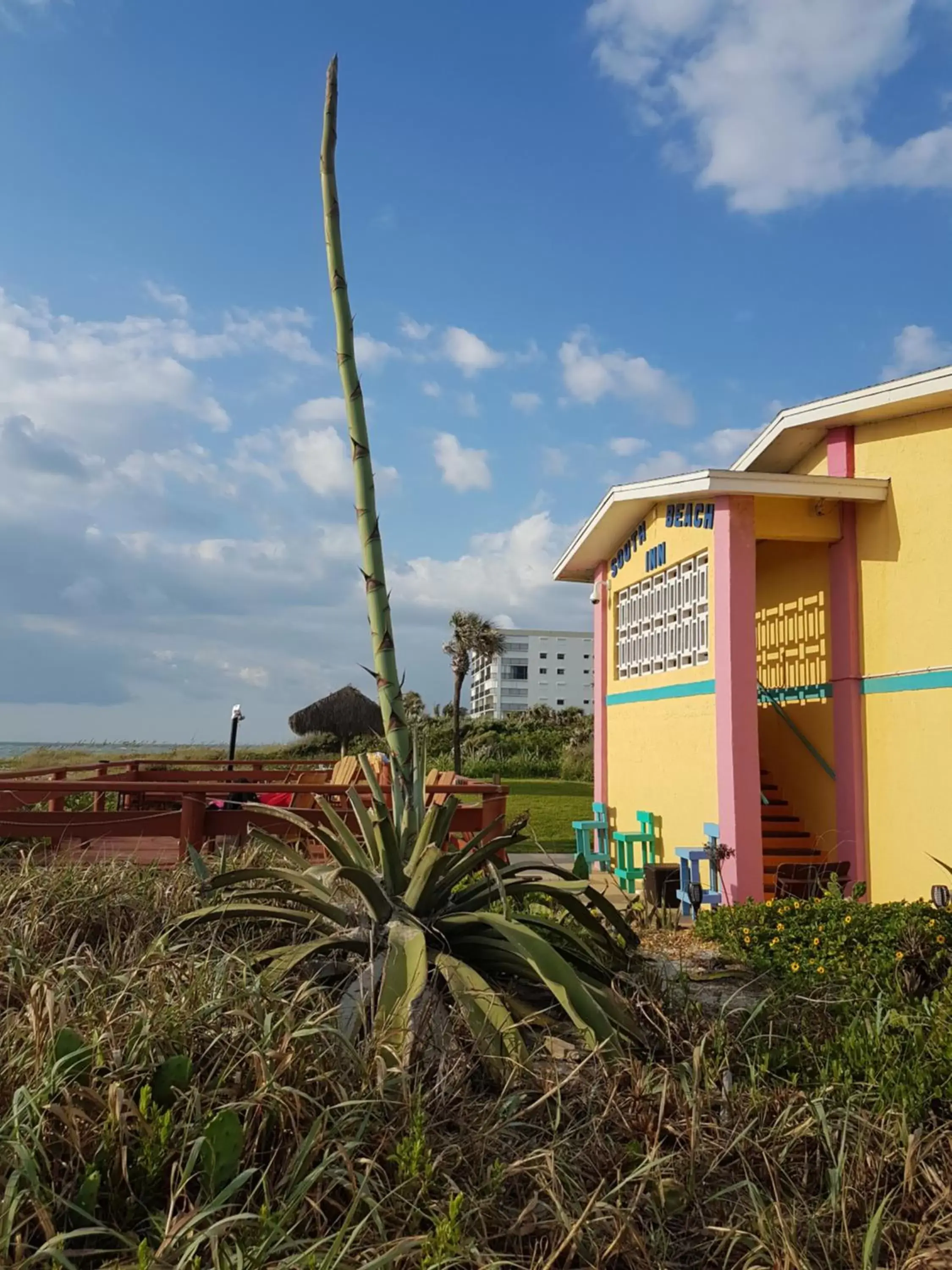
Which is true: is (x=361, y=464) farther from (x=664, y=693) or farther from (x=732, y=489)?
(x=664, y=693)

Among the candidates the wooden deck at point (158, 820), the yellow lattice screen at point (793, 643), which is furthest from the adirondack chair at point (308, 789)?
the yellow lattice screen at point (793, 643)

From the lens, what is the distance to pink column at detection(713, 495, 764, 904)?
1023 centimetres

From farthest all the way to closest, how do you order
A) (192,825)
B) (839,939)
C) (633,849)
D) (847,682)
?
(633,849)
(847,682)
(192,825)
(839,939)

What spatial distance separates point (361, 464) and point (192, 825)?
279cm

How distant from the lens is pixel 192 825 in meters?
6.13

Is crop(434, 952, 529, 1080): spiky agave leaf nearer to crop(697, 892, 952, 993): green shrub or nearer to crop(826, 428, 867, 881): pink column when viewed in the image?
crop(697, 892, 952, 993): green shrub

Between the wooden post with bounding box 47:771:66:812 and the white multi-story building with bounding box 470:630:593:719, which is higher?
the white multi-story building with bounding box 470:630:593:719

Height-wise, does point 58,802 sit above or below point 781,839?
above

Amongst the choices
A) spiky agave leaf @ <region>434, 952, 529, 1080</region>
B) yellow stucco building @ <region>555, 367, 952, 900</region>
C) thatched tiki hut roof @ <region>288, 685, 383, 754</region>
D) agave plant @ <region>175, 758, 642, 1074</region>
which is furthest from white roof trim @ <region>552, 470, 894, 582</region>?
thatched tiki hut roof @ <region>288, 685, 383, 754</region>

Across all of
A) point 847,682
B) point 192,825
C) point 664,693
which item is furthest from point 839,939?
point 664,693

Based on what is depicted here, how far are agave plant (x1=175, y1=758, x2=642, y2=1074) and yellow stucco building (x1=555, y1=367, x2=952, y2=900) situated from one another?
19.6ft

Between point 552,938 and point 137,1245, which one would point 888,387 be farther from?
point 137,1245

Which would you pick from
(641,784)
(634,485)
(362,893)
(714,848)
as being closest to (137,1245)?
(362,893)

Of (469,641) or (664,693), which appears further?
(469,641)
